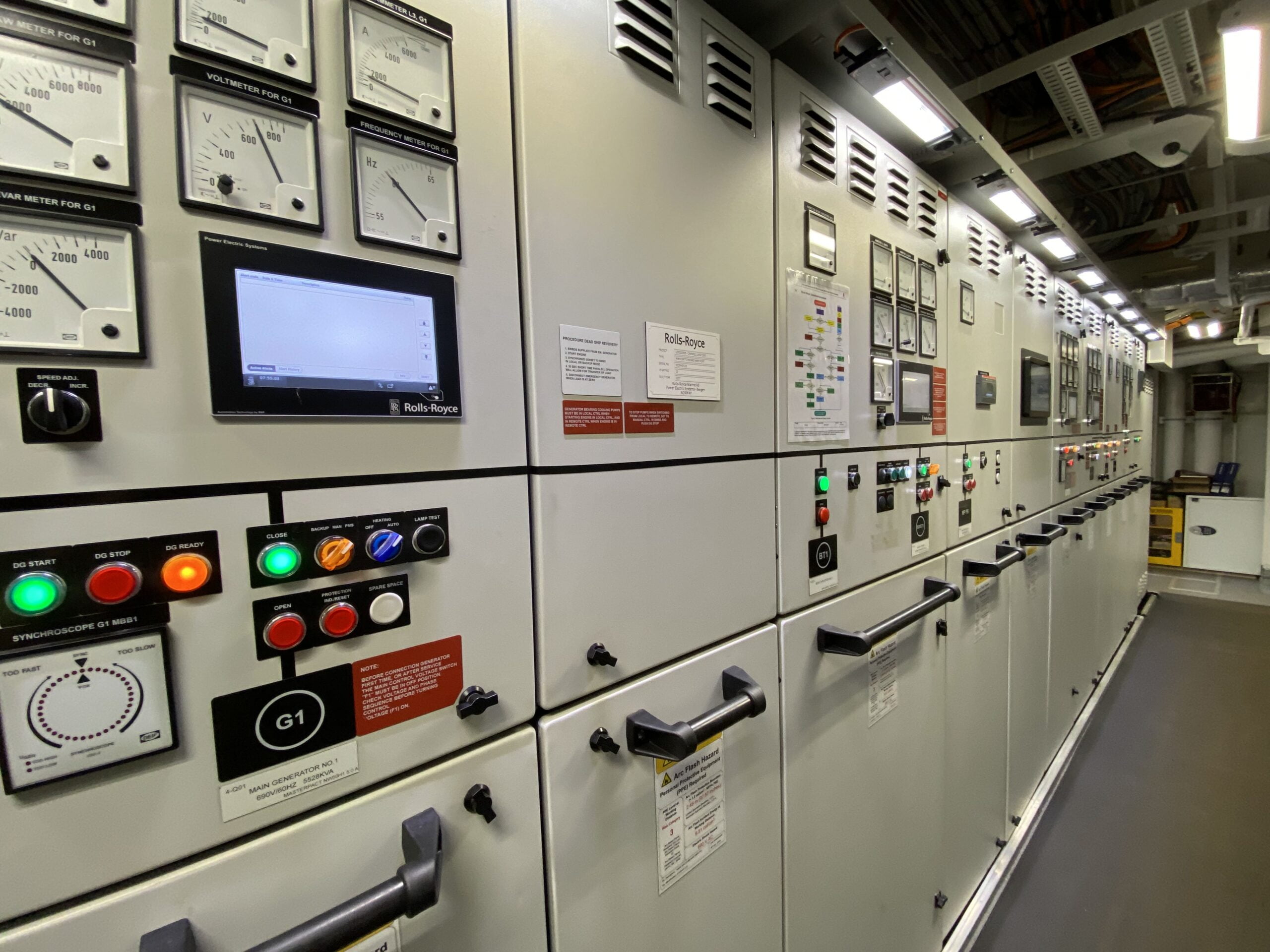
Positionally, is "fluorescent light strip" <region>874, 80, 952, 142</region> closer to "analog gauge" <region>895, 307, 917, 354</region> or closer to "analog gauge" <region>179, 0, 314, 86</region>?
"analog gauge" <region>895, 307, 917, 354</region>

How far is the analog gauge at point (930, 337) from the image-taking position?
1.61 m

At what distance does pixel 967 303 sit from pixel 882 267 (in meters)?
0.67

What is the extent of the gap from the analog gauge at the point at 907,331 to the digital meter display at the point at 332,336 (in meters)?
1.37

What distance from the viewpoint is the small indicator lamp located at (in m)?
0.50

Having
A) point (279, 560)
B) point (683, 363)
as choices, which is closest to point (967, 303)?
Answer: point (683, 363)

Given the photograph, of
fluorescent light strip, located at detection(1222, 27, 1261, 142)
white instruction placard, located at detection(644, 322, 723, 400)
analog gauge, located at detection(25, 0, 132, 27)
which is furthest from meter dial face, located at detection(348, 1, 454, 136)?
fluorescent light strip, located at detection(1222, 27, 1261, 142)

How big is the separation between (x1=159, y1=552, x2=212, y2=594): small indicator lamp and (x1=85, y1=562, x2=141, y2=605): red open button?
0.02m

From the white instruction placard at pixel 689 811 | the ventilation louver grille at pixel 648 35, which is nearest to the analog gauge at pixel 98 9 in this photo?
the ventilation louver grille at pixel 648 35

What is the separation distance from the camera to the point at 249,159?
0.54m

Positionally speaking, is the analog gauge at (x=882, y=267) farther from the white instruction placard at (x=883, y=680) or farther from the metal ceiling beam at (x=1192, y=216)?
the metal ceiling beam at (x=1192, y=216)

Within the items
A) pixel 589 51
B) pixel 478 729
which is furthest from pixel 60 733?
pixel 589 51

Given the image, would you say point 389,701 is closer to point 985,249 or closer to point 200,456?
point 200,456

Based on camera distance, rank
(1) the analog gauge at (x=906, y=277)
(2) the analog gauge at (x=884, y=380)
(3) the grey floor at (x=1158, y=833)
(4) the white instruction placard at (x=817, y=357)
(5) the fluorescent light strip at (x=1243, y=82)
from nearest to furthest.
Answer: (4) the white instruction placard at (x=817, y=357) < (5) the fluorescent light strip at (x=1243, y=82) < (2) the analog gauge at (x=884, y=380) < (1) the analog gauge at (x=906, y=277) < (3) the grey floor at (x=1158, y=833)

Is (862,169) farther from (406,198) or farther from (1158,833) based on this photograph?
(1158,833)
